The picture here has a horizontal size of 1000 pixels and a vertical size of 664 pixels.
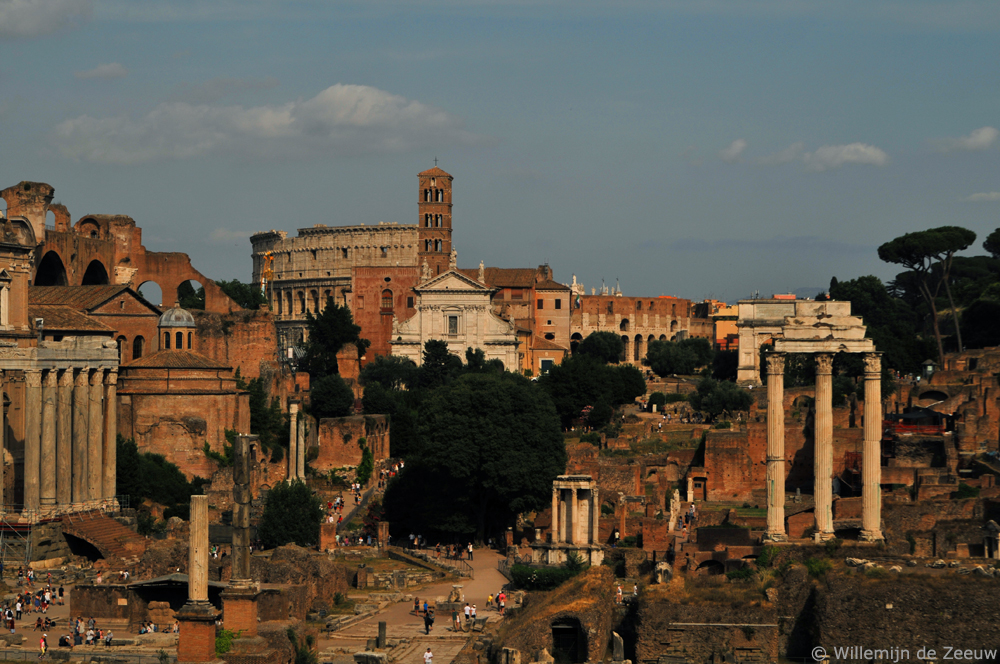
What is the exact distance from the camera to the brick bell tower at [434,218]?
104938mm

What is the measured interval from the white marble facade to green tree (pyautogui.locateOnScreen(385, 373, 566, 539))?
39644mm

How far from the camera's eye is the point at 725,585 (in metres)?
34.7

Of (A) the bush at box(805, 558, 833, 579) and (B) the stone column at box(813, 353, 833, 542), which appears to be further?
(B) the stone column at box(813, 353, 833, 542)

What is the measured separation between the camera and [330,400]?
69812 mm

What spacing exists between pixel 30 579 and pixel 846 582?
22.2m

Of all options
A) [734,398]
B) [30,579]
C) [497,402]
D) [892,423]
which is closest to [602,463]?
[497,402]

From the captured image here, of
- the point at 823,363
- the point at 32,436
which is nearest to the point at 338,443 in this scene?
the point at 32,436

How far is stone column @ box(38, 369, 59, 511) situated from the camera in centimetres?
4662

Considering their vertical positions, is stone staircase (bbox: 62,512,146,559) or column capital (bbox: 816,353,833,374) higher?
column capital (bbox: 816,353,833,374)

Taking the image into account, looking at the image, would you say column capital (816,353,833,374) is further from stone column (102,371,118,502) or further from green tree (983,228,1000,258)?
green tree (983,228,1000,258)

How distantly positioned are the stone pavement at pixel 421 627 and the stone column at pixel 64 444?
11086 millimetres

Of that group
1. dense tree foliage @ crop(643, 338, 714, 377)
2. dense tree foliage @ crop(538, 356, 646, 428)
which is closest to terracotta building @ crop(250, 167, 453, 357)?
dense tree foliage @ crop(643, 338, 714, 377)

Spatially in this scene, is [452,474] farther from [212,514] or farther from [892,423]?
[892,423]

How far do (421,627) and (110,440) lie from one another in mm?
15315
